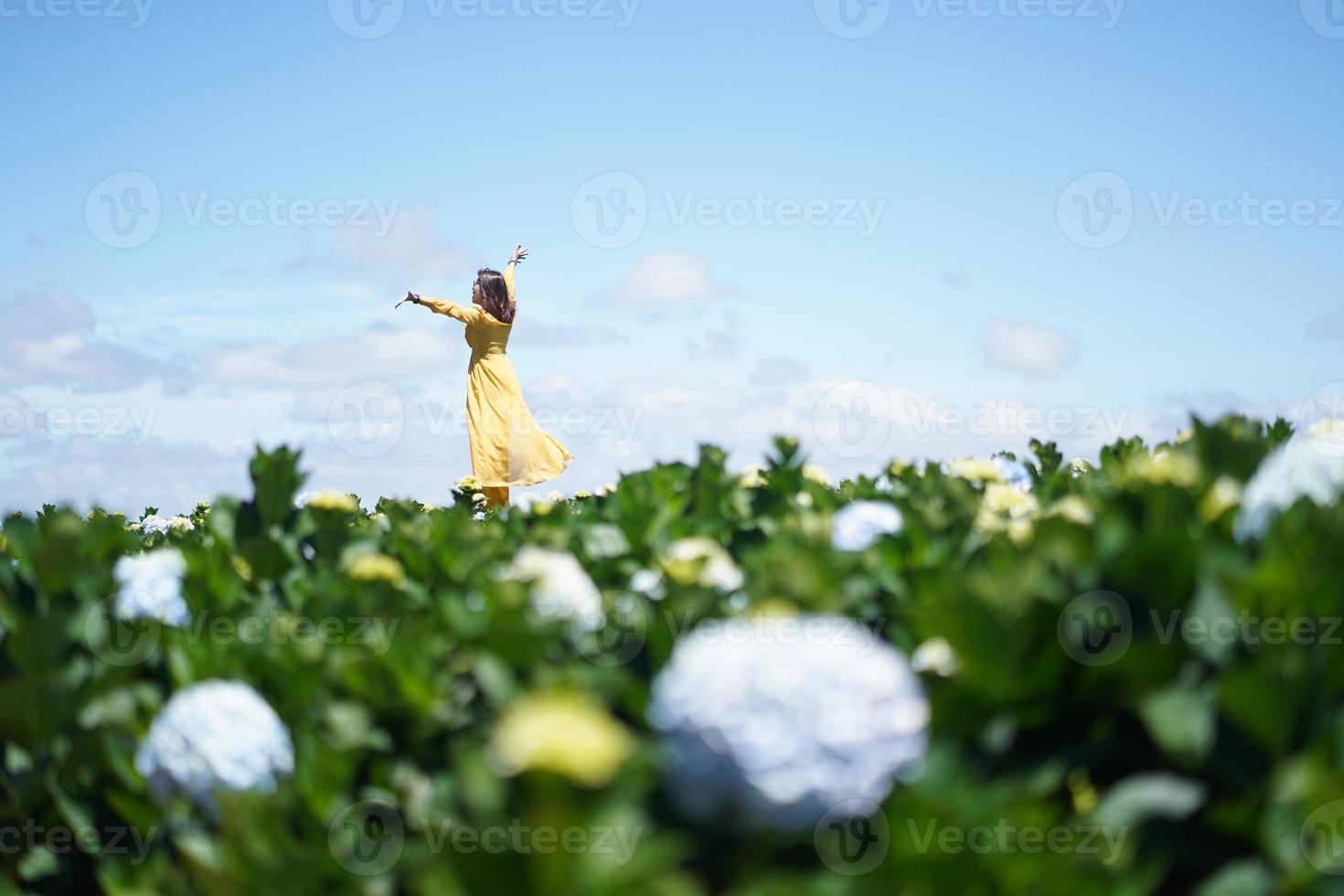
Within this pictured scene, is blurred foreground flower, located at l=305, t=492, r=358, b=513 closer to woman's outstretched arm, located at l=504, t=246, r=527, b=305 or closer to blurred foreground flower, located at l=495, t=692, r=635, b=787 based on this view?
blurred foreground flower, located at l=495, t=692, r=635, b=787

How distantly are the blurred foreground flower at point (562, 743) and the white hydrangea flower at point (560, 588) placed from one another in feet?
2.67

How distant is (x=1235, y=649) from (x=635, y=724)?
35.9 inches

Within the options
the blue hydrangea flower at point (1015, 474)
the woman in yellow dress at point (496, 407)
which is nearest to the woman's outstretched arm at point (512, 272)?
the woman in yellow dress at point (496, 407)

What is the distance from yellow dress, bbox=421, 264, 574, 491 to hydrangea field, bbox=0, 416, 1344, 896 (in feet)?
35.0

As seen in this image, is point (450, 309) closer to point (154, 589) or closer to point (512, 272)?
point (512, 272)

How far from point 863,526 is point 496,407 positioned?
11258 millimetres

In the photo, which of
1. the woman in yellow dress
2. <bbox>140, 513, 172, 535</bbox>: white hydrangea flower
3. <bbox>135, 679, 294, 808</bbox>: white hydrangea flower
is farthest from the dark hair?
<bbox>135, 679, 294, 808</bbox>: white hydrangea flower

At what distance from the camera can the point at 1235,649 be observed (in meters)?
1.78

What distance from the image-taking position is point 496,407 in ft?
45.1

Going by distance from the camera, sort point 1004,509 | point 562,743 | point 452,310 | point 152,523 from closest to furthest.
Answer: point 562,743
point 1004,509
point 152,523
point 452,310

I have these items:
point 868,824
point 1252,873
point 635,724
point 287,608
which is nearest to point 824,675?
point 868,824

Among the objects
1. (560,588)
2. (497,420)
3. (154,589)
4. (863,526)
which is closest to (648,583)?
(560,588)

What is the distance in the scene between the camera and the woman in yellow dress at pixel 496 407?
535 inches

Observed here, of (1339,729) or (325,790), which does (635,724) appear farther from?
(1339,729)
